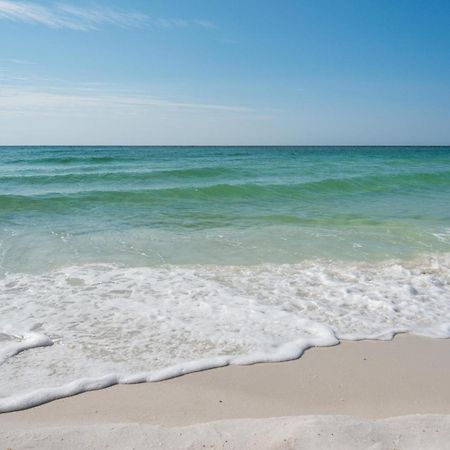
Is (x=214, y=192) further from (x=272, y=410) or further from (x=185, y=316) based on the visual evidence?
(x=272, y=410)

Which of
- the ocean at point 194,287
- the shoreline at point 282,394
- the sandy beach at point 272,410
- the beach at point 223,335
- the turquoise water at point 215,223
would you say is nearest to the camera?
the sandy beach at point 272,410

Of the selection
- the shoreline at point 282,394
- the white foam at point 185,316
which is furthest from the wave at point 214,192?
the shoreline at point 282,394

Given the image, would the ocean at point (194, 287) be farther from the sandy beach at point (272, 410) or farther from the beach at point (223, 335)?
the sandy beach at point (272, 410)

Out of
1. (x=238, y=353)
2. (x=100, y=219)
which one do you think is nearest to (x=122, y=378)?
(x=238, y=353)

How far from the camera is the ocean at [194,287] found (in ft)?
11.8

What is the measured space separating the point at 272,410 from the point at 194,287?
2592 millimetres

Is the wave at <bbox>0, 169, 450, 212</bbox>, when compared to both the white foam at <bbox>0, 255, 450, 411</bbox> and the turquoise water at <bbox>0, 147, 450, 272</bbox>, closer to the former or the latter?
the turquoise water at <bbox>0, 147, 450, 272</bbox>

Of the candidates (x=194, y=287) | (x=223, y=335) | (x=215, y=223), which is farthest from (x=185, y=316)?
(x=215, y=223)

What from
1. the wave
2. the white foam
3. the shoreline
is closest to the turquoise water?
the wave

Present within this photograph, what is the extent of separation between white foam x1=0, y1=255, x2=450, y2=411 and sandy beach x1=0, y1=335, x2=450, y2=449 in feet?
0.65

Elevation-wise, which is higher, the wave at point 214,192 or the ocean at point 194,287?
the wave at point 214,192

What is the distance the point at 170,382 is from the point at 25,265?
3.89 metres

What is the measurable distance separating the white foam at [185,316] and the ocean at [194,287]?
16 millimetres

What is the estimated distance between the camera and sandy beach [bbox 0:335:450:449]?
2500 mm
